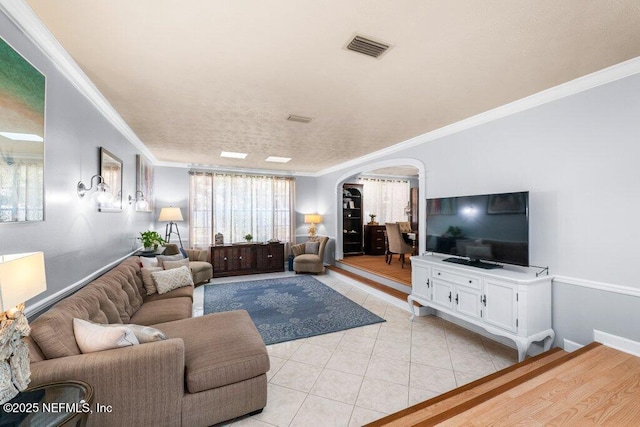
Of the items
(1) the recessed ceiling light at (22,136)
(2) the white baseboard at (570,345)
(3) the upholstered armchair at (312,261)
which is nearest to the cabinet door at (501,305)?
(2) the white baseboard at (570,345)

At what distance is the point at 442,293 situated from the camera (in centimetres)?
331

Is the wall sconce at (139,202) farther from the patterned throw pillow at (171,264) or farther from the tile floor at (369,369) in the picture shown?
the tile floor at (369,369)

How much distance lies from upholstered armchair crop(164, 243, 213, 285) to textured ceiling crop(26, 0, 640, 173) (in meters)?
2.52

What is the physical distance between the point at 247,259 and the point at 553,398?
593cm

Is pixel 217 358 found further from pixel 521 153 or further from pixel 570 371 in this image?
pixel 521 153

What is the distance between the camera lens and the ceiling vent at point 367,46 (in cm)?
191

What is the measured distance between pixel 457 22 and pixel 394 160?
3.12 metres

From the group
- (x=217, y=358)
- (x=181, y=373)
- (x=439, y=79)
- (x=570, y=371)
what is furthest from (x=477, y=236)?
(x=181, y=373)

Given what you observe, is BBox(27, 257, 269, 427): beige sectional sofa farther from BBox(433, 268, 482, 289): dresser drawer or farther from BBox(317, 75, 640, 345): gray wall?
BBox(317, 75, 640, 345): gray wall

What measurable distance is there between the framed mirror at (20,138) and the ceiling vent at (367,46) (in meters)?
2.02

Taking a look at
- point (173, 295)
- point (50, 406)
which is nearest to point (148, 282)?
point (173, 295)

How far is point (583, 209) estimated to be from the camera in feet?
8.23

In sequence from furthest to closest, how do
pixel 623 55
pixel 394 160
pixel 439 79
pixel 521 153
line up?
pixel 394 160 < pixel 521 153 < pixel 439 79 < pixel 623 55

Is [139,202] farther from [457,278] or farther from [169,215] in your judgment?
[457,278]
